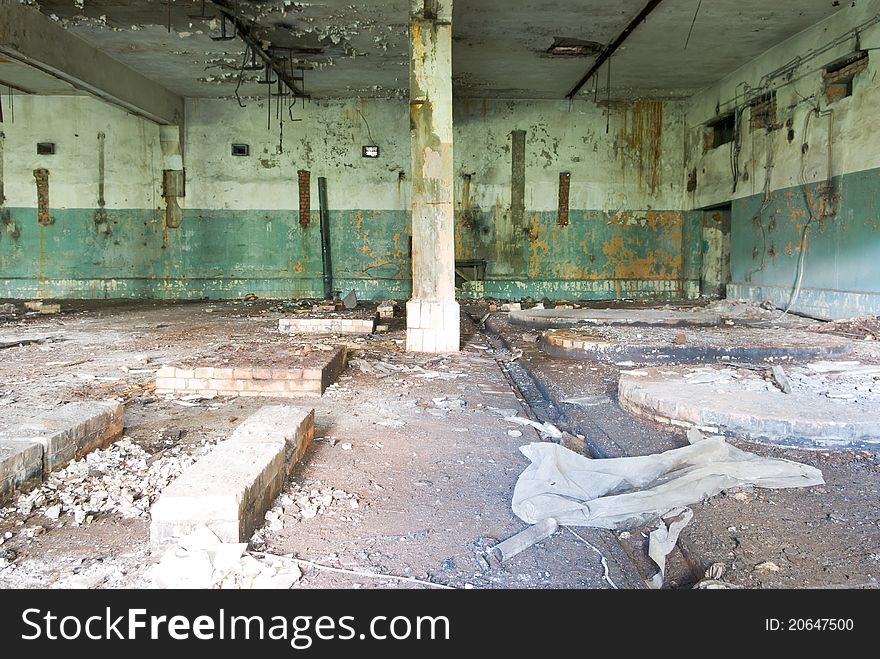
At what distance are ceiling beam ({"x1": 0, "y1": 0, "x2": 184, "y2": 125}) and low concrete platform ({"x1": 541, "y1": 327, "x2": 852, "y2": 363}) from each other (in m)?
8.23

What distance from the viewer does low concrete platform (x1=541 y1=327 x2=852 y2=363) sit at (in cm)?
624

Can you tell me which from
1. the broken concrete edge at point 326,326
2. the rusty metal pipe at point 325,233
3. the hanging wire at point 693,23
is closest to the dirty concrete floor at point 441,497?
the broken concrete edge at point 326,326

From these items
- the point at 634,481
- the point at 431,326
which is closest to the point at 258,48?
the point at 431,326

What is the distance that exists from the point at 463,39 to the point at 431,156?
4959 millimetres

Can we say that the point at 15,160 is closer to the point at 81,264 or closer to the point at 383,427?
the point at 81,264

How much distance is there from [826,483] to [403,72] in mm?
11589

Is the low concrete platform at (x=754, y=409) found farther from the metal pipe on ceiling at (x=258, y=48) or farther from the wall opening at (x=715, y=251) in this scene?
the wall opening at (x=715, y=251)

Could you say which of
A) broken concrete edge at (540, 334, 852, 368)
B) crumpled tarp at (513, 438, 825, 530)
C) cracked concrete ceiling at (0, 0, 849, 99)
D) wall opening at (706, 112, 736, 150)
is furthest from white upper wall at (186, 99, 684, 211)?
crumpled tarp at (513, 438, 825, 530)

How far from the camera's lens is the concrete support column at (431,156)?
22.6ft

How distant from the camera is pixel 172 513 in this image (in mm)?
2244

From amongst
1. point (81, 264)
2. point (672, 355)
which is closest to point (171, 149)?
point (81, 264)

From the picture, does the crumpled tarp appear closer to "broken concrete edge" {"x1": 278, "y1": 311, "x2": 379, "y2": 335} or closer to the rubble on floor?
"broken concrete edge" {"x1": 278, "y1": 311, "x2": 379, "y2": 335}

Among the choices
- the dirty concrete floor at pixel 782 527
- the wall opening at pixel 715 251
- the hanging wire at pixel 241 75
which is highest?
the hanging wire at pixel 241 75

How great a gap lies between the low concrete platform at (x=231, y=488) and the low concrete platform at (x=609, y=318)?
651 cm
